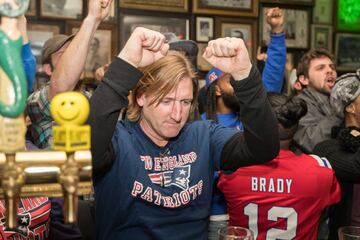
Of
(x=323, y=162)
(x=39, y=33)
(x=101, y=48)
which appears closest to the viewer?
(x=323, y=162)

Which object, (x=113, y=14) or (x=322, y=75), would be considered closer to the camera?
(x=322, y=75)

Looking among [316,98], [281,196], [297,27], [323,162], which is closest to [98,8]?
[281,196]

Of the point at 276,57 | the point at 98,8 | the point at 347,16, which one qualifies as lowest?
the point at 276,57

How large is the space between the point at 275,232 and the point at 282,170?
21 cm

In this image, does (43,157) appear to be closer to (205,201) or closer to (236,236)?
(236,236)

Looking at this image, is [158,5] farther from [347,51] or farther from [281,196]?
[281,196]

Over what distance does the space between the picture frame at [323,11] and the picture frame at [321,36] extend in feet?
0.16

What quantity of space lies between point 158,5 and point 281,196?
2325 millimetres

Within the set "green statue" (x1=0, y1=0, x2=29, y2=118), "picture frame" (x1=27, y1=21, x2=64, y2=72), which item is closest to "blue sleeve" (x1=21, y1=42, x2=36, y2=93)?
"green statue" (x1=0, y1=0, x2=29, y2=118)

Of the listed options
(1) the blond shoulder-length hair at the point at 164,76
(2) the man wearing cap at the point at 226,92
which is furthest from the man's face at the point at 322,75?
(1) the blond shoulder-length hair at the point at 164,76

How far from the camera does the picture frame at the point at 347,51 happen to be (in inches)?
167

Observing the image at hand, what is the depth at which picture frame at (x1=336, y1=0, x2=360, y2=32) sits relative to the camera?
13.9 feet

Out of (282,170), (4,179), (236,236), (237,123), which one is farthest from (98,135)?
(237,123)

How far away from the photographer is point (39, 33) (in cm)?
333
